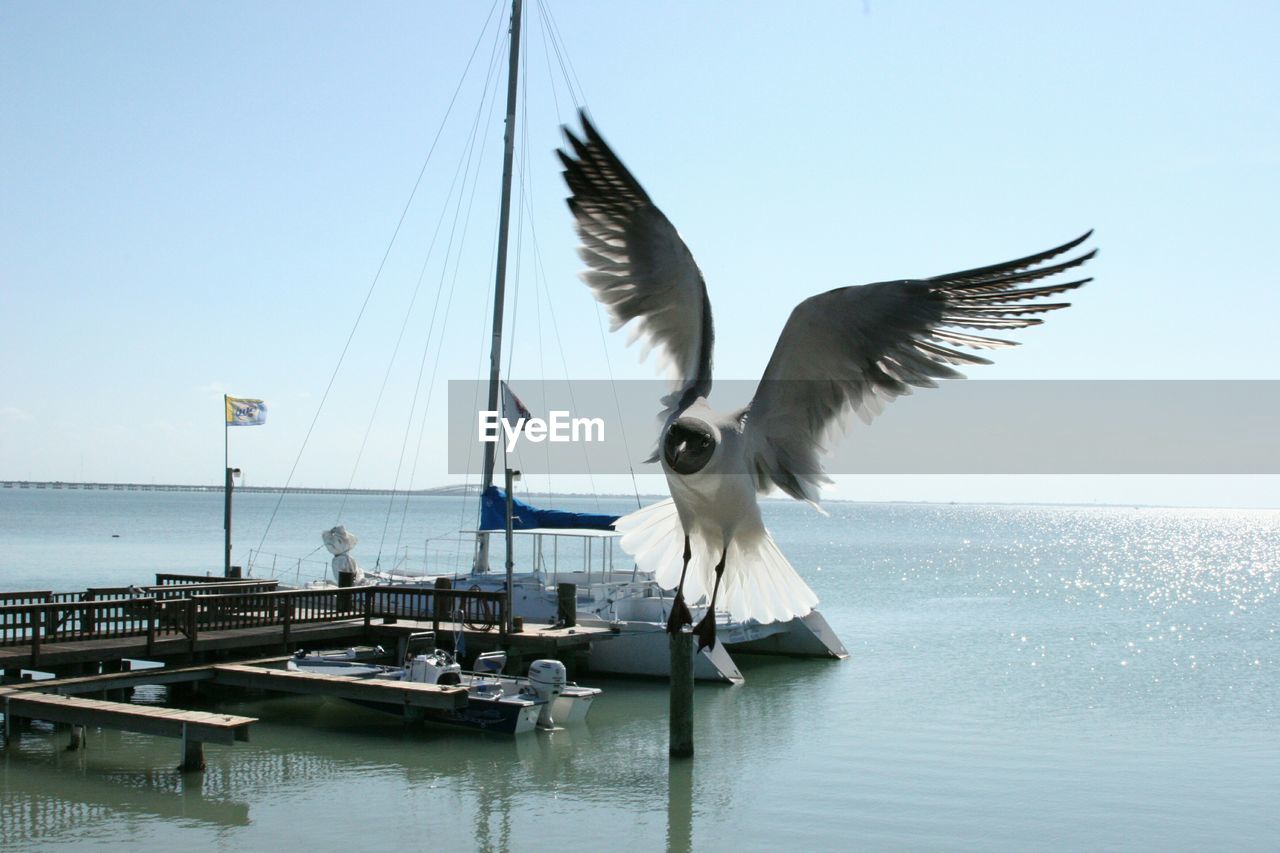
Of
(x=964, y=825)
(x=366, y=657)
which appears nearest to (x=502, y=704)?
(x=366, y=657)

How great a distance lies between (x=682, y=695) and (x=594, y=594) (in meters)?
8.76

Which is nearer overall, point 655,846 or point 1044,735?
point 655,846

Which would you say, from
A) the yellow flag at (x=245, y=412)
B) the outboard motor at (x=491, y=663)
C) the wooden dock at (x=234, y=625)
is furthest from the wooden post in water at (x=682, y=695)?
the yellow flag at (x=245, y=412)

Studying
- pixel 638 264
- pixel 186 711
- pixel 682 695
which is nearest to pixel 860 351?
pixel 638 264

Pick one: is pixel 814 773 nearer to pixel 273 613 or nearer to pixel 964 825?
pixel 964 825

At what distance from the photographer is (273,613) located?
1759 cm

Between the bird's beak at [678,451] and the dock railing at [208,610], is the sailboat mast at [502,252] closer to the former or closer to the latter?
the dock railing at [208,610]

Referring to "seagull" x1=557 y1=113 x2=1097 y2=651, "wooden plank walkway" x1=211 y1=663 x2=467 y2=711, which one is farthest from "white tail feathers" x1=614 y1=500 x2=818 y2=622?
"wooden plank walkway" x1=211 y1=663 x2=467 y2=711

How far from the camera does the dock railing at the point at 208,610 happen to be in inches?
583

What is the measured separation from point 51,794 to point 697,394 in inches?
361

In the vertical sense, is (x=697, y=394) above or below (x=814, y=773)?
above

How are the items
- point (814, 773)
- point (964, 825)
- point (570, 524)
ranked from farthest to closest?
point (570, 524), point (814, 773), point (964, 825)

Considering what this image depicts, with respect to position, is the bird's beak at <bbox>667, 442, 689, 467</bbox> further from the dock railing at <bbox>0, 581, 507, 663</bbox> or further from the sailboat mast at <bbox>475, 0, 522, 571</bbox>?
the sailboat mast at <bbox>475, 0, 522, 571</bbox>

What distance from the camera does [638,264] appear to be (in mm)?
7418
